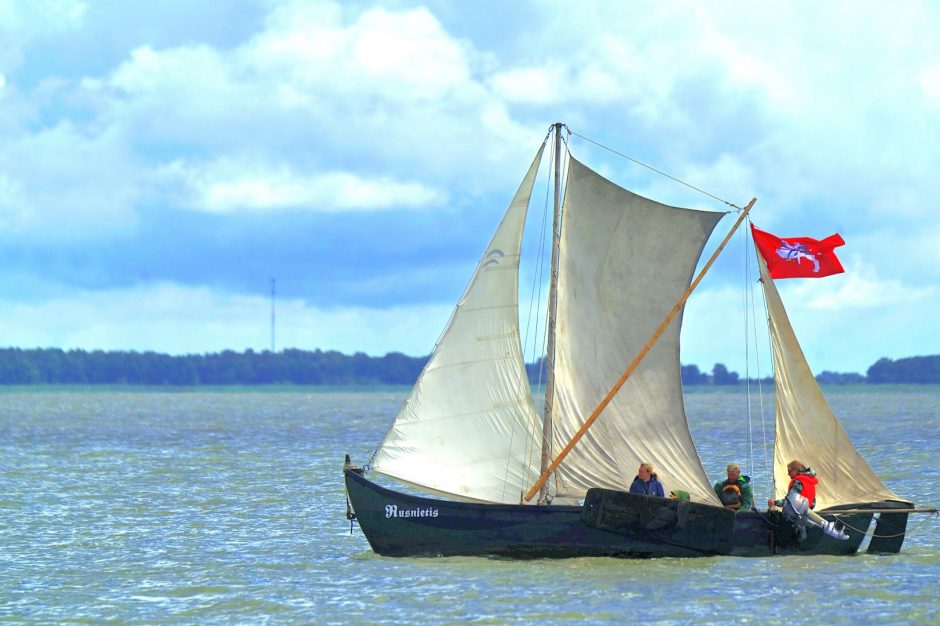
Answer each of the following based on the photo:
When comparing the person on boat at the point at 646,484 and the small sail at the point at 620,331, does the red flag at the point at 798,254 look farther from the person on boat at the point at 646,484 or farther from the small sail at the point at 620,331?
the person on boat at the point at 646,484

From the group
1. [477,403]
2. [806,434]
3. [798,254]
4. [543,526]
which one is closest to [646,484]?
[543,526]

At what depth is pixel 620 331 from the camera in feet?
99.8

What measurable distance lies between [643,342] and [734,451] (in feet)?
143

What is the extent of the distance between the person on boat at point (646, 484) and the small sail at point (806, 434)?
2.66m

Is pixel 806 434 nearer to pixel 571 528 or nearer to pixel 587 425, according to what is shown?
pixel 587 425

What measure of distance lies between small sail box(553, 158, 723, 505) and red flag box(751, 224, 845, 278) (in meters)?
1.32

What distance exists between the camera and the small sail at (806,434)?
30.2 m

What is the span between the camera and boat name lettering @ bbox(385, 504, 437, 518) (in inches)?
1147

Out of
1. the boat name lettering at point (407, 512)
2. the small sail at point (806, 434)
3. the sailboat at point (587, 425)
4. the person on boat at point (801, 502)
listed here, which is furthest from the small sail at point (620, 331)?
the boat name lettering at point (407, 512)

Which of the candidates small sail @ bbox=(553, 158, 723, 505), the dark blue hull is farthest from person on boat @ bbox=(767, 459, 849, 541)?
small sail @ bbox=(553, 158, 723, 505)

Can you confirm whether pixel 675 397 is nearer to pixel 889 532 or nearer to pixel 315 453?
pixel 889 532

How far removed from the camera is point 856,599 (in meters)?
25.9

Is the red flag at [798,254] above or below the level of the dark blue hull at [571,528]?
above

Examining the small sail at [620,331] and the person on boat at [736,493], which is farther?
the person on boat at [736,493]
